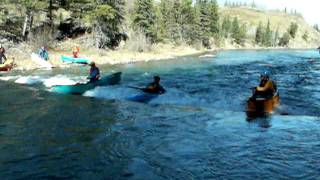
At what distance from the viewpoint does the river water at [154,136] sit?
1333 cm

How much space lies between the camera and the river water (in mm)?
13327

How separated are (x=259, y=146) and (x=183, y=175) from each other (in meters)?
4.27

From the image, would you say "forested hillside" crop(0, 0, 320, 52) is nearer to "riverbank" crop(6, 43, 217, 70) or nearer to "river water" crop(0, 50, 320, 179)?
"riverbank" crop(6, 43, 217, 70)

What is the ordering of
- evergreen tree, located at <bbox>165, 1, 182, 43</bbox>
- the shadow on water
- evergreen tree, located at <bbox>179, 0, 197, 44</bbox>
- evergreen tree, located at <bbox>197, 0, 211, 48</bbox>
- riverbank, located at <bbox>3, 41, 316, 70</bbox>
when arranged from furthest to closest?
evergreen tree, located at <bbox>197, 0, 211, 48</bbox> → evergreen tree, located at <bbox>179, 0, 197, 44</bbox> → evergreen tree, located at <bbox>165, 1, 182, 43</bbox> → riverbank, located at <bbox>3, 41, 316, 70</bbox> → the shadow on water

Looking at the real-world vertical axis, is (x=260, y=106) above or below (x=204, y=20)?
below

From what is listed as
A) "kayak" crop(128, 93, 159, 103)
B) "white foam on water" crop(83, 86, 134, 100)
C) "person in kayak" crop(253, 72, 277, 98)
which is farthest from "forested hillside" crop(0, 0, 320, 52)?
"person in kayak" crop(253, 72, 277, 98)

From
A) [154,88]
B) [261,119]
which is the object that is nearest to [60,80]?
[154,88]

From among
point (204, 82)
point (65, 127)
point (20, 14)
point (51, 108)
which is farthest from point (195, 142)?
point (20, 14)

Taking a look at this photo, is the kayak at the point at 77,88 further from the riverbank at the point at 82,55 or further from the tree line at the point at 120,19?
the tree line at the point at 120,19

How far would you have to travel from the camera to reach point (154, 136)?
1717 cm

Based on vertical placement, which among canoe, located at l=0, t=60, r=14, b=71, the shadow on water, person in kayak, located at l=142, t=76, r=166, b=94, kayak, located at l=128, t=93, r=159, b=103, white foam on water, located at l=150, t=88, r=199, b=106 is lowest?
the shadow on water

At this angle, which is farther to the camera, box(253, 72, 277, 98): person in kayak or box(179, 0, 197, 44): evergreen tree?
box(179, 0, 197, 44): evergreen tree

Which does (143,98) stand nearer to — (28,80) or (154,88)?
(154,88)

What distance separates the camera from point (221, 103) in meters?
25.2
